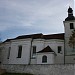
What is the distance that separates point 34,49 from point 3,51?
8.51 meters

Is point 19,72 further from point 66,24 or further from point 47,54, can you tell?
point 66,24

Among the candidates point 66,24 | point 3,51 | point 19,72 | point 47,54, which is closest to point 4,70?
point 19,72

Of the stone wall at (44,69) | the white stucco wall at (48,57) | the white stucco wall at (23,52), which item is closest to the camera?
the stone wall at (44,69)

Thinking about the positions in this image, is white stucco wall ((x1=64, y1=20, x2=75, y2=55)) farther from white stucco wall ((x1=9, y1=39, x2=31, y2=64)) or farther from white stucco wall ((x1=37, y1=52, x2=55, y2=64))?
white stucco wall ((x1=9, y1=39, x2=31, y2=64))

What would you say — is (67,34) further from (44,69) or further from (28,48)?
(44,69)

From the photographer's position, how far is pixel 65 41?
1385 inches

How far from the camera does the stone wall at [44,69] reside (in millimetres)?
24895

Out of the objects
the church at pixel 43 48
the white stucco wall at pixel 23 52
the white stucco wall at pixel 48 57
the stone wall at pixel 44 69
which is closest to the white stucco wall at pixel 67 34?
the church at pixel 43 48

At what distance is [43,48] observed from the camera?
115 feet

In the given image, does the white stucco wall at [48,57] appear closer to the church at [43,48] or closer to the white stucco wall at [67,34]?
the church at [43,48]

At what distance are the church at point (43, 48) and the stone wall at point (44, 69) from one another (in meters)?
5.06

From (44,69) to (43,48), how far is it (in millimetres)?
8915

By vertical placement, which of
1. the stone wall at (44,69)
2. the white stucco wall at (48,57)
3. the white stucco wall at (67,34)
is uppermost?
the white stucco wall at (67,34)

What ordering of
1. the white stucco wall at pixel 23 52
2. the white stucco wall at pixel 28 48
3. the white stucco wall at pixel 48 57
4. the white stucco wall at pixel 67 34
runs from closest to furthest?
the white stucco wall at pixel 48 57 → the white stucco wall at pixel 67 34 → the white stucco wall at pixel 28 48 → the white stucco wall at pixel 23 52
